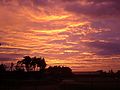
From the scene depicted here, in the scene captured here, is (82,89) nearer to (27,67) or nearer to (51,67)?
(27,67)

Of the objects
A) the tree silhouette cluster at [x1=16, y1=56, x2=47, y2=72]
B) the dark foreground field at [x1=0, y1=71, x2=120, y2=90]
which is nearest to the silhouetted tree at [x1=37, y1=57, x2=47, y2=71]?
the tree silhouette cluster at [x1=16, y1=56, x2=47, y2=72]

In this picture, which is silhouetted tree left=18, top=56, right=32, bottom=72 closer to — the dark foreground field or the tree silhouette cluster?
the tree silhouette cluster

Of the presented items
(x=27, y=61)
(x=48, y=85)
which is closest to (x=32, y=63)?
(x=27, y=61)

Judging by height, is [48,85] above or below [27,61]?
below

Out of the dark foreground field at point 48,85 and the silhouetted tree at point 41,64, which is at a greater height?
the silhouetted tree at point 41,64

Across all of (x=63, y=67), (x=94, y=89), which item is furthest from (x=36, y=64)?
(x=94, y=89)

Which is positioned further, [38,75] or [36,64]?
[36,64]

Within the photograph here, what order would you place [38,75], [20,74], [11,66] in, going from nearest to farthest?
[20,74] → [38,75] → [11,66]

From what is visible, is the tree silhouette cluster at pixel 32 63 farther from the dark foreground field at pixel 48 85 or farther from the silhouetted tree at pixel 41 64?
the dark foreground field at pixel 48 85

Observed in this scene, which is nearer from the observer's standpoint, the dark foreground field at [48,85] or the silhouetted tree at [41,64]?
the dark foreground field at [48,85]

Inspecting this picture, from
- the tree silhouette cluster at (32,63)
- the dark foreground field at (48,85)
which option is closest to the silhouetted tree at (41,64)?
the tree silhouette cluster at (32,63)

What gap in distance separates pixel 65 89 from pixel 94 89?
6.45m

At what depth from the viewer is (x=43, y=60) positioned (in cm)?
13800

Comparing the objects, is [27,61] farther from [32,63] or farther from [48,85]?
[48,85]
